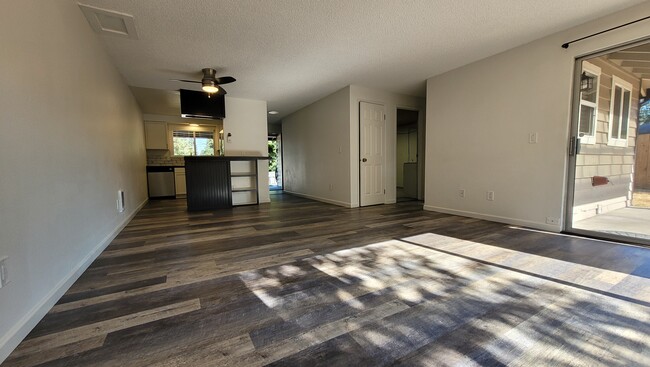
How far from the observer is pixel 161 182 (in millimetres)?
6836

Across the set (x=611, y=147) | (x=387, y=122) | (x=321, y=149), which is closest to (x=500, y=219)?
(x=611, y=147)

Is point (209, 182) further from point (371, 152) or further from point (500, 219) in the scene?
point (500, 219)

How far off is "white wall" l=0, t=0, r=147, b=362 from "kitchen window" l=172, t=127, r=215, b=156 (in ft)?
16.4

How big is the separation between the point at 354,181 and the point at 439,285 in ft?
10.7

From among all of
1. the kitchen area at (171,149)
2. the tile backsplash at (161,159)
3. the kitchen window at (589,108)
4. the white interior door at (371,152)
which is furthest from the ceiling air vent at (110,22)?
the tile backsplash at (161,159)

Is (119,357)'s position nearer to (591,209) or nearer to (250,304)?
(250,304)

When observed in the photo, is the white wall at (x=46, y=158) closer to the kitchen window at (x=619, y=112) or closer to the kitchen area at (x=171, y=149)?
the kitchen area at (x=171, y=149)

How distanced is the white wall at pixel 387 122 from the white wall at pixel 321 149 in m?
0.10

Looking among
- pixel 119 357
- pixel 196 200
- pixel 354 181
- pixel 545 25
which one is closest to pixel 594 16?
pixel 545 25

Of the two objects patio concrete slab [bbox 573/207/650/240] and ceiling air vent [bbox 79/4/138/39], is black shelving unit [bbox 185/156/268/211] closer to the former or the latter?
ceiling air vent [bbox 79/4/138/39]

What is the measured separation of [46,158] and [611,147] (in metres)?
5.01

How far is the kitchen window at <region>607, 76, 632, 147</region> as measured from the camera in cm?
263

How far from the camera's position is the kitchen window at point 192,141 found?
7253 millimetres

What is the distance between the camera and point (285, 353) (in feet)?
3.46
